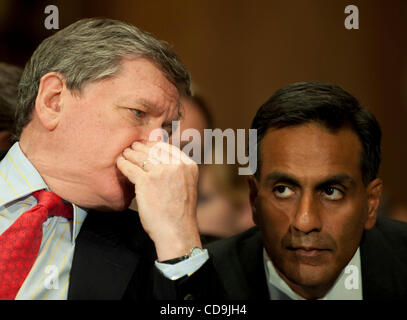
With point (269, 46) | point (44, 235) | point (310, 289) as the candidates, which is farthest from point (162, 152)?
point (269, 46)

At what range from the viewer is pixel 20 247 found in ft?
5.06

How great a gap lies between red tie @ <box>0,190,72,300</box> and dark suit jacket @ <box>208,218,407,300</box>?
1.77ft

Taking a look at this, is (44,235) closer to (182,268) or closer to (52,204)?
(52,204)

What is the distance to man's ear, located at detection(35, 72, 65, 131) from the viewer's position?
5.37 ft

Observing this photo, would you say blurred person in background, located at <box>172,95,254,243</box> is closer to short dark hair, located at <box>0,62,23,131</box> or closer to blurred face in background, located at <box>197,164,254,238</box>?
blurred face in background, located at <box>197,164,254,238</box>

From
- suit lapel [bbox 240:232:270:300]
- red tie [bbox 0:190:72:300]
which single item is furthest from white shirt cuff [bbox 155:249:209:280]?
red tie [bbox 0:190:72:300]

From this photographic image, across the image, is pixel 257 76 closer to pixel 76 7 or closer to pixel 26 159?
pixel 76 7

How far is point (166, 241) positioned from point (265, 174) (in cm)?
37

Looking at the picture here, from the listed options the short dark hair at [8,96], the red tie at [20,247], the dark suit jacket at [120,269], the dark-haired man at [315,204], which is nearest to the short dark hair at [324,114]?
the dark-haired man at [315,204]

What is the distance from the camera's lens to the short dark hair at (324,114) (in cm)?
164

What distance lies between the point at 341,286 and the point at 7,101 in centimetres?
129

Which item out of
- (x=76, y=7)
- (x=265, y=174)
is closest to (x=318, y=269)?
(x=265, y=174)

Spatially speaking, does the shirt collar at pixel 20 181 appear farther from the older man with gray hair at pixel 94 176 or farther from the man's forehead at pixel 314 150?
the man's forehead at pixel 314 150

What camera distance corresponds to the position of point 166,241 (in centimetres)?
153
